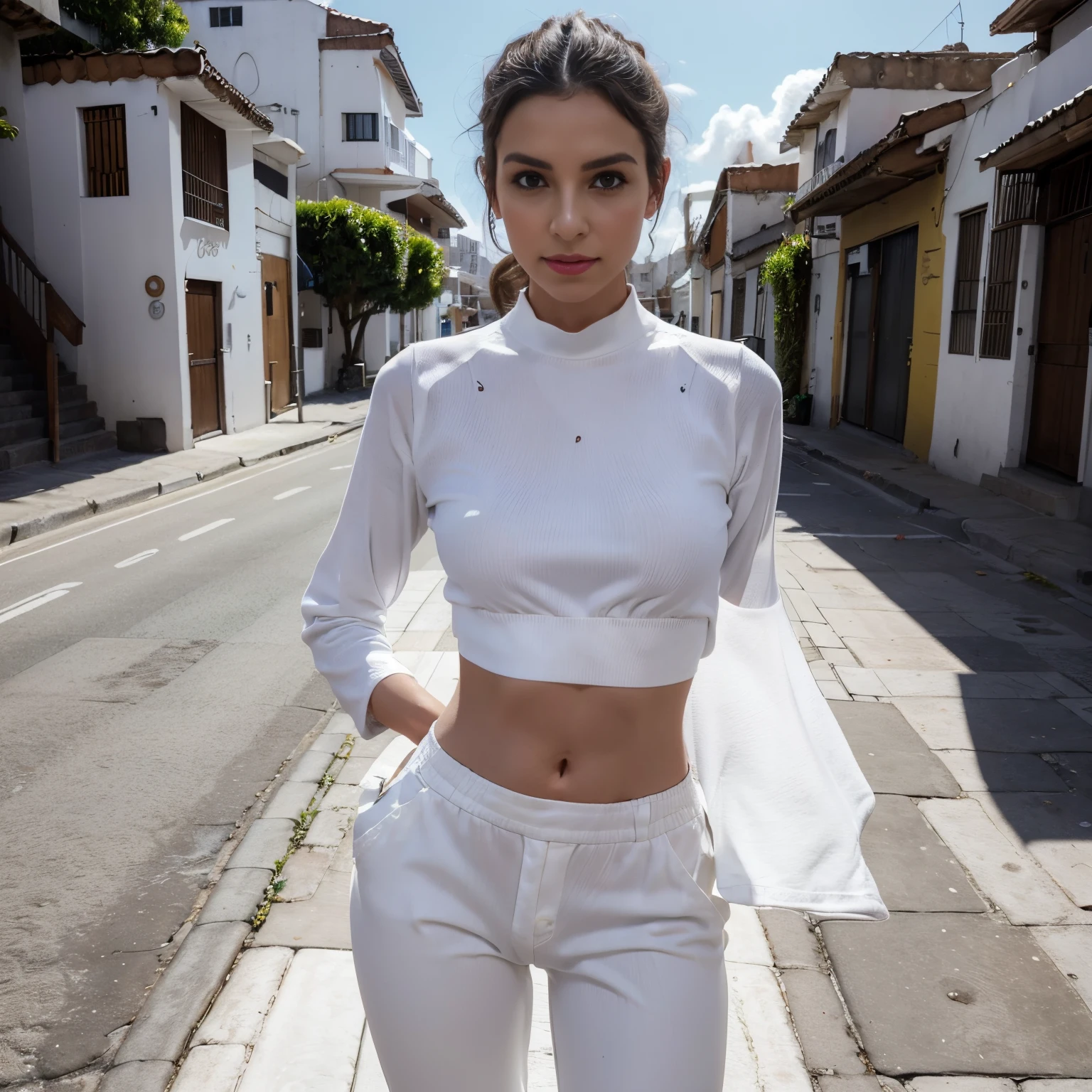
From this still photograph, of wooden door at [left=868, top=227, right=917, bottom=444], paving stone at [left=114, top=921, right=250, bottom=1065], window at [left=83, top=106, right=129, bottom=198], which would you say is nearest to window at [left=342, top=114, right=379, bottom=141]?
window at [left=83, top=106, right=129, bottom=198]

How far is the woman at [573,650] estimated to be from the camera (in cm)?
149

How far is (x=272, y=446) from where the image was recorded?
61.4ft

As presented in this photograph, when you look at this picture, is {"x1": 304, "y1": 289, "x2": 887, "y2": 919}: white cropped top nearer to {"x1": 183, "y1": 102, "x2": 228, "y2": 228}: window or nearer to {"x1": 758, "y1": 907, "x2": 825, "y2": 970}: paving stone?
{"x1": 758, "y1": 907, "x2": 825, "y2": 970}: paving stone

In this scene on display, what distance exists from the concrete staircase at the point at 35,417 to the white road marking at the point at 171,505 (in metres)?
2.46

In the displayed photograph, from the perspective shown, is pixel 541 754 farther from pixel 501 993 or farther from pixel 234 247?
pixel 234 247

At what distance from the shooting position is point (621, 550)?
1524 mm

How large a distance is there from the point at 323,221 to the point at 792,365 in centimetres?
1348

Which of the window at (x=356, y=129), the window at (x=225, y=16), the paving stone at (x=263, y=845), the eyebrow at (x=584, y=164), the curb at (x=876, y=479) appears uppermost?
the window at (x=225, y=16)

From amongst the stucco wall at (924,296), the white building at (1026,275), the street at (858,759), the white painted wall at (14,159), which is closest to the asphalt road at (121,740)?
the street at (858,759)

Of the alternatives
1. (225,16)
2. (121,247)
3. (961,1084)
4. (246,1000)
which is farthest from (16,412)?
(225,16)

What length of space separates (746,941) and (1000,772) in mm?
1914

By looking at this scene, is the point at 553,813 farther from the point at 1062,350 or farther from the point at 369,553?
the point at 1062,350

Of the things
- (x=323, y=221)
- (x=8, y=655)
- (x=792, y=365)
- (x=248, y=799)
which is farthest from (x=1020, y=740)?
(x=323, y=221)

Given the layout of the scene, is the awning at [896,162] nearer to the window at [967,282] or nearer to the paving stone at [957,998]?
the window at [967,282]
